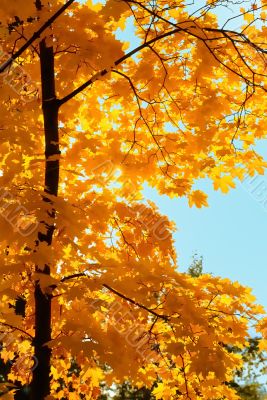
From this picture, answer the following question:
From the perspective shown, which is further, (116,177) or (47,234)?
(116,177)

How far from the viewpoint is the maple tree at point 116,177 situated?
3.36 m

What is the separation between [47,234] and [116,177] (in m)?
1.21

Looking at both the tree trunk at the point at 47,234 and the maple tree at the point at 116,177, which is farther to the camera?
the tree trunk at the point at 47,234

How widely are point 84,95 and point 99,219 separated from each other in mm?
1582

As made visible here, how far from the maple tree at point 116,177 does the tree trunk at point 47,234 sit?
1cm

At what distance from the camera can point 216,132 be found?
4.96m

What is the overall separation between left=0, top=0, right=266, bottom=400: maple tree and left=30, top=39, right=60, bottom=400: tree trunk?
0.01 meters

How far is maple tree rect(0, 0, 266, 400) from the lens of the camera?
3.36 meters

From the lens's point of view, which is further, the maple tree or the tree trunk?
the tree trunk

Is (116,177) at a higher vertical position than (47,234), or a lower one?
higher

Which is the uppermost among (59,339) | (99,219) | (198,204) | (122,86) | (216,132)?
(122,86)

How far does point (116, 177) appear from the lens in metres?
4.86

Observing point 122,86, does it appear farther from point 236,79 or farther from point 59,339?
point 59,339

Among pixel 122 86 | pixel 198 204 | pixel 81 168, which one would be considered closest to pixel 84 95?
pixel 122 86
